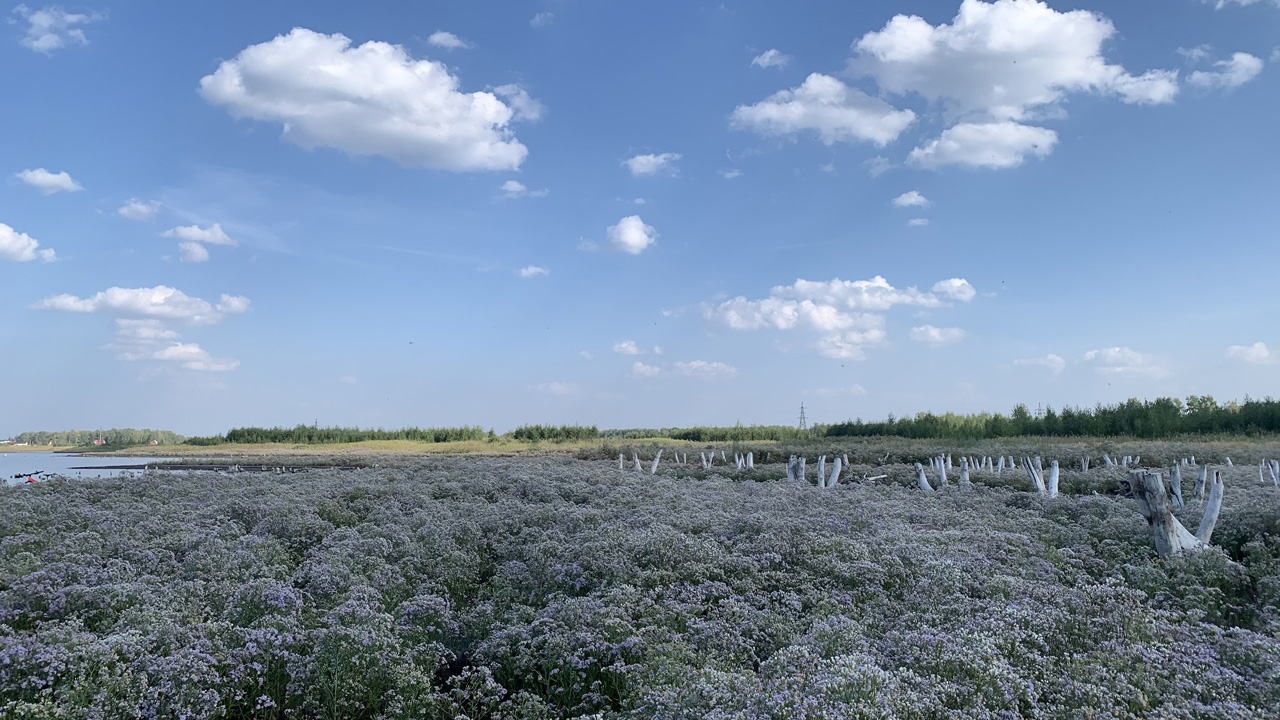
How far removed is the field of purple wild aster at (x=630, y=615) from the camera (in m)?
5.80

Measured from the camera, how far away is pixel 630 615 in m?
7.78

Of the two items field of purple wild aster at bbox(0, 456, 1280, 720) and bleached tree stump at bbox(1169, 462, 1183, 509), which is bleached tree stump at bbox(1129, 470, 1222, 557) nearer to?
field of purple wild aster at bbox(0, 456, 1280, 720)

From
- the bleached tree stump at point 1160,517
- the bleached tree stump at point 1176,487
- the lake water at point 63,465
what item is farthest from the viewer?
the lake water at point 63,465

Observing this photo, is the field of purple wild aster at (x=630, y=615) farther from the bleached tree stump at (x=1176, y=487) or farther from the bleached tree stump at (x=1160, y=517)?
the bleached tree stump at (x=1176, y=487)

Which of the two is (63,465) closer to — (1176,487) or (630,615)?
(630,615)

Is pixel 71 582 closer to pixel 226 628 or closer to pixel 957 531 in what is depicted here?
pixel 226 628

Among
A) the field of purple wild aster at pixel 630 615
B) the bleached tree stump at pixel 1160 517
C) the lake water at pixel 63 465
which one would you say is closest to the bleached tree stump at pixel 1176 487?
the field of purple wild aster at pixel 630 615

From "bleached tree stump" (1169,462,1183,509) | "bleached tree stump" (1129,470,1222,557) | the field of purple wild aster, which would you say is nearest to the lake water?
the field of purple wild aster

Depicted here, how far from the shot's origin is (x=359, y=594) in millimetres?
8289

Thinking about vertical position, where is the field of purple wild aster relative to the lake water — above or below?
above

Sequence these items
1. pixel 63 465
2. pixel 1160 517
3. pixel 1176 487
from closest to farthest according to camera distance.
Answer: pixel 1160 517
pixel 1176 487
pixel 63 465

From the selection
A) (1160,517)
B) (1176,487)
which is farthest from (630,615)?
(1176,487)

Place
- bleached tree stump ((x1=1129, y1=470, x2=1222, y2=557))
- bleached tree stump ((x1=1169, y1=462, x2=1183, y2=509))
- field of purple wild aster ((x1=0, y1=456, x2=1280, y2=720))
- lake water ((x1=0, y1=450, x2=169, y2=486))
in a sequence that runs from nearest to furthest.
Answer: field of purple wild aster ((x1=0, y1=456, x2=1280, y2=720))
bleached tree stump ((x1=1129, y1=470, x2=1222, y2=557))
bleached tree stump ((x1=1169, y1=462, x2=1183, y2=509))
lake water ((x1=0, y1=450, x2=169, y2=486))

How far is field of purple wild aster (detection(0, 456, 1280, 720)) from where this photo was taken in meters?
5.80
